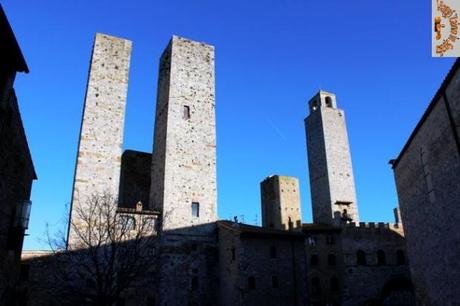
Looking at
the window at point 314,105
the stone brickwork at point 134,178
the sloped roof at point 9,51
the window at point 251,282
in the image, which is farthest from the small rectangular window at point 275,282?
the window at point 314,105

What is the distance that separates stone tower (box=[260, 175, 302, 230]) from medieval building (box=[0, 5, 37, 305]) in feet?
106

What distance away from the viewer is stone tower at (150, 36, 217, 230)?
27.7 meters

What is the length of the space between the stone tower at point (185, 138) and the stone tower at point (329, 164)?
16647mm

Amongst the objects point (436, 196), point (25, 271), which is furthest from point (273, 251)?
point (25, 271)

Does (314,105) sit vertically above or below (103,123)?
above

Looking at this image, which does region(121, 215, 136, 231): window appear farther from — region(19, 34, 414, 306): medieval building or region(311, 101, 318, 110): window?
region(311, 101, 318, 110): window

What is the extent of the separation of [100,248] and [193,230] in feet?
21.1

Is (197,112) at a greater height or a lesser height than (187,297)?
greater

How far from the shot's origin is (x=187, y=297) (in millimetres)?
25250

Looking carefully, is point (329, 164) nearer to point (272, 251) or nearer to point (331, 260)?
point (331, 260)

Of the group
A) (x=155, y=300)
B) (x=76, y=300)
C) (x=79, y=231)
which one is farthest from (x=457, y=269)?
(x=79, y=231)

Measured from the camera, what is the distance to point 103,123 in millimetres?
27844

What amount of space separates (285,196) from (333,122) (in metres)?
10.4

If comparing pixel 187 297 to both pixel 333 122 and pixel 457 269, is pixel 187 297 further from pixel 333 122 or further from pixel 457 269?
pixel 333 122
